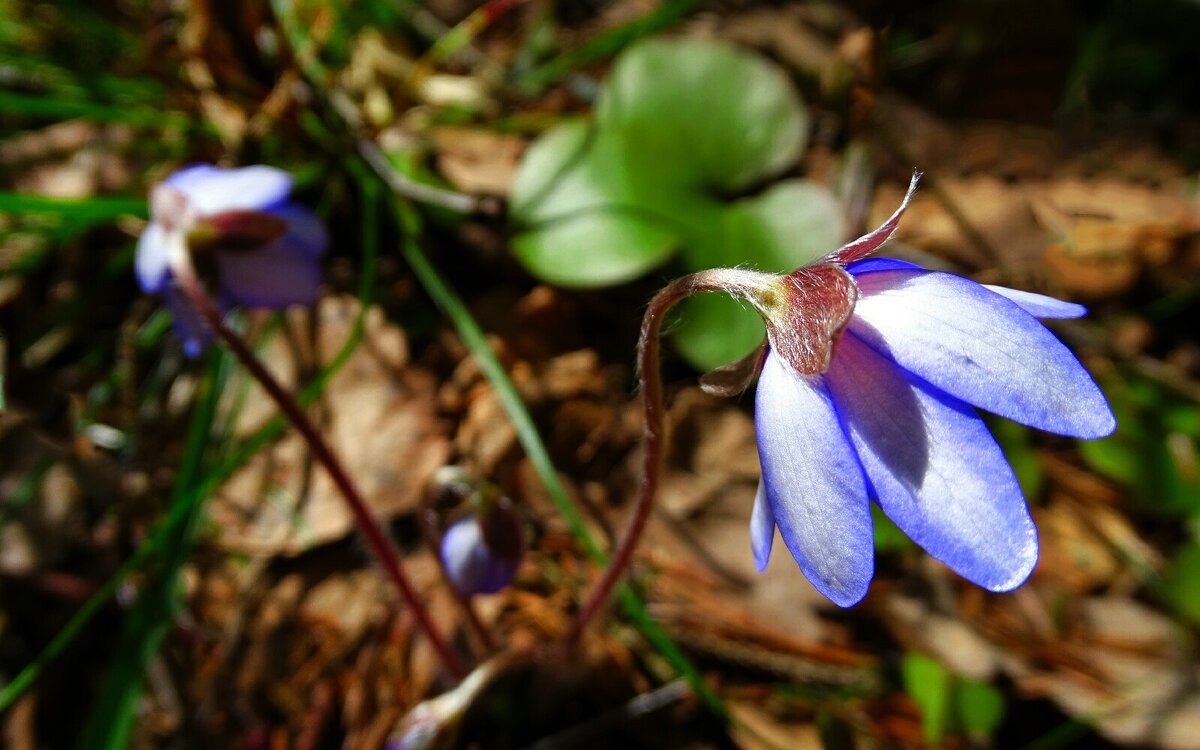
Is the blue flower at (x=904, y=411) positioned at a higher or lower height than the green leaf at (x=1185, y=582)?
higher

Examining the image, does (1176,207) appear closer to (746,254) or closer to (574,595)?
(746,254)

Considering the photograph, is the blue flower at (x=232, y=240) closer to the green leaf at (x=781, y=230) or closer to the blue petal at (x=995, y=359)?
the green leaf at (x=781, y=230)

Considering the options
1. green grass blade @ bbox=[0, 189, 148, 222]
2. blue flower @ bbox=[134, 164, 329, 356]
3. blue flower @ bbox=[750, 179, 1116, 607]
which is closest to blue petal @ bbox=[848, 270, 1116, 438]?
blue flower @ bbox=[750, 179, 1116, 607]

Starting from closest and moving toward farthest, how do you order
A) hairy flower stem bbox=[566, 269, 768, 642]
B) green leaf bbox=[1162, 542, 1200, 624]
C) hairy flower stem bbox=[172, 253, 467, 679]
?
hairy flower stem bbox=[566, 269, 768, 642] < hairy flower stem bbox=[172, 253, 467, 679] < green leaf bbox=[1162, 542, 1200, 624]

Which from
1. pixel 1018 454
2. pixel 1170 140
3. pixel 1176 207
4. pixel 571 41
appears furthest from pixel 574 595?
pixel 1170 140

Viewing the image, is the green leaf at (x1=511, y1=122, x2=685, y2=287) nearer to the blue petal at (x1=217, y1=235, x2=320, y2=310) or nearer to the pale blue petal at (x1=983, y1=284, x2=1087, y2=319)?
the blue petal at (x1=217, y1=235, x2=320, y2=310)

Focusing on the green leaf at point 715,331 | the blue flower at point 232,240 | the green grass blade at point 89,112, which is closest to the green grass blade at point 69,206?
the blue flower at point 232,240
